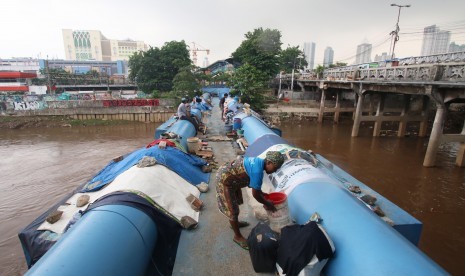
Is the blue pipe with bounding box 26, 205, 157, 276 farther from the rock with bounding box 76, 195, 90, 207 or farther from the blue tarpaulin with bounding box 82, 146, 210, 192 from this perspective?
the blue tarpaulin with bounding box 82, 146, 210, 192

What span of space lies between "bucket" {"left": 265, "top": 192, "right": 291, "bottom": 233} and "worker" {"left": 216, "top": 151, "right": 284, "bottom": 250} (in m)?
0.06

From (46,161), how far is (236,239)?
58.0 ft

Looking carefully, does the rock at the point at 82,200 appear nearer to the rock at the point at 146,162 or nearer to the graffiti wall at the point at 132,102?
the rock at the point at 146,162

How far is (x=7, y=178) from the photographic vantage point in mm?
13883

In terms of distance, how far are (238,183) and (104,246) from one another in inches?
77.6

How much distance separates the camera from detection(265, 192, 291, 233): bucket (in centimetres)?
364

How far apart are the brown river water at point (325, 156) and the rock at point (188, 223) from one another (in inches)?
248

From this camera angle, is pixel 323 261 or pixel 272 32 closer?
pixel 323 261

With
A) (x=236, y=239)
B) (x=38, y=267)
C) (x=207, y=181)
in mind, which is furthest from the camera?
(x=207, y=181)

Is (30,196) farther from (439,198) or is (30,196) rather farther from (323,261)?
(439,198)

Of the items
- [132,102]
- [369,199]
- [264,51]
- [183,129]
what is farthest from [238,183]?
[264,51]

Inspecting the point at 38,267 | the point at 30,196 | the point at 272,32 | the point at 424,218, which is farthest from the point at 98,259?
the point at 272,32

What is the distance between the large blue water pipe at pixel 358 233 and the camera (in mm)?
2545

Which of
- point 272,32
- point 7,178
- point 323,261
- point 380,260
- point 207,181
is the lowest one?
point 7,178
